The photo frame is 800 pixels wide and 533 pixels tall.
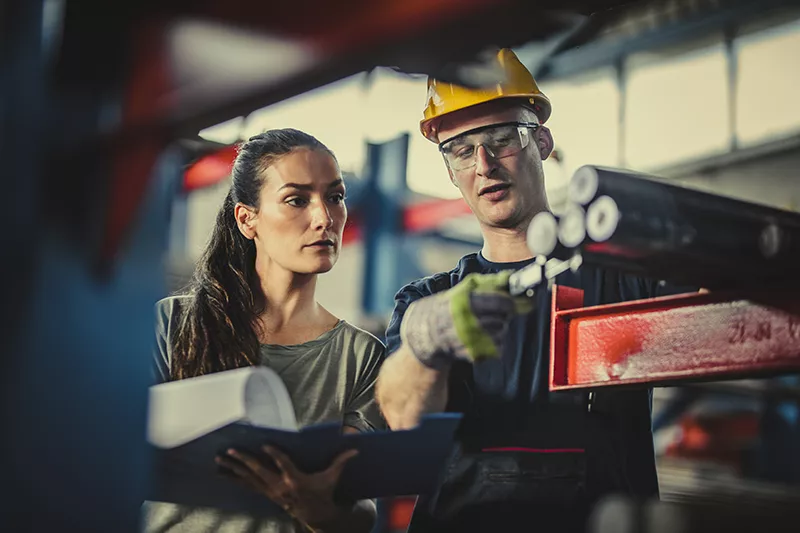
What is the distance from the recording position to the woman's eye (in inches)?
68.7

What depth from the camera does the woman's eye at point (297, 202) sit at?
1.75m

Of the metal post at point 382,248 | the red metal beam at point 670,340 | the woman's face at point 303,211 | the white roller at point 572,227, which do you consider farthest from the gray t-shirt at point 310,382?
the metal post at point 382,248

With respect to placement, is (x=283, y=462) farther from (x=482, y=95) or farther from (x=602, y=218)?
(x=482, y=95)

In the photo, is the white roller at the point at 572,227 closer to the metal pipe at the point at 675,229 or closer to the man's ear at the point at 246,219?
the metal pipe at the point at 675,229

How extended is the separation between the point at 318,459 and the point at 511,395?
0.50 meters

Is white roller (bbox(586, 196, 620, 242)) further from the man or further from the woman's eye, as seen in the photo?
the woman's eye

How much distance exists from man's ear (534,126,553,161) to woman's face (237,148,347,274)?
1.36ft

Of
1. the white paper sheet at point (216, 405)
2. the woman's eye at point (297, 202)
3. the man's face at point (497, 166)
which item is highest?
the man's face at point (497, 166)

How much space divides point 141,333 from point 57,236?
0.15 m

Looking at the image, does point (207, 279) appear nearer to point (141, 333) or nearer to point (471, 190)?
point (471, 190)

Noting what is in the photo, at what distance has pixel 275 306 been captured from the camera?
1804mm

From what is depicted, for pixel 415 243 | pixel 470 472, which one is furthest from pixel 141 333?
pixel 415 243

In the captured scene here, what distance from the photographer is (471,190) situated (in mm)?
1810

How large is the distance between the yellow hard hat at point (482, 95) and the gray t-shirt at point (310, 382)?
0.47 m
